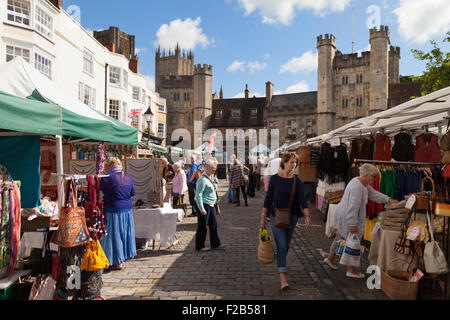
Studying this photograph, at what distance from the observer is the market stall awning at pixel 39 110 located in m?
3.95

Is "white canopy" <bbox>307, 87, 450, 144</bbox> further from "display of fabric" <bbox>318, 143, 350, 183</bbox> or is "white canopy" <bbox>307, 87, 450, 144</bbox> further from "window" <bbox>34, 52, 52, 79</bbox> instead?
"window" <bbox>34, 52, 52, 79</bbox>

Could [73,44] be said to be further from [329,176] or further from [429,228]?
[429,228]

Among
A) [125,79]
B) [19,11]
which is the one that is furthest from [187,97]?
[19,11]

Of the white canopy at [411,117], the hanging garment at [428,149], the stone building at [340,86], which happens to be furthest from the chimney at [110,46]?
the stone building at [340,86]

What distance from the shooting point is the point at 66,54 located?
20.4 m

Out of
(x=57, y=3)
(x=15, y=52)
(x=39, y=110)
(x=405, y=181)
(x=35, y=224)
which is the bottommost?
(x=35, y=224)

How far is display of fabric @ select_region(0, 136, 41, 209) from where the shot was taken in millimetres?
5023

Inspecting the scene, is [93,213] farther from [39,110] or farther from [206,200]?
[206,200]

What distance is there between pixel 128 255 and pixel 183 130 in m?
52.2

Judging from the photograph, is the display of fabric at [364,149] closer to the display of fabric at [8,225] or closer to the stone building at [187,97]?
the display of fabric at [8,225]

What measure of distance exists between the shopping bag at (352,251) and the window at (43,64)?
60.3 ft

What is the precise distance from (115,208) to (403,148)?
21.9 feet

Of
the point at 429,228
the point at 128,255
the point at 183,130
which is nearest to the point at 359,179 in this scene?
the point at 429,228

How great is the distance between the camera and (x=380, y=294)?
4469mm
